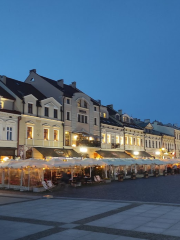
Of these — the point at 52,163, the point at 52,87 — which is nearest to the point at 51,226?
the point at 52,163

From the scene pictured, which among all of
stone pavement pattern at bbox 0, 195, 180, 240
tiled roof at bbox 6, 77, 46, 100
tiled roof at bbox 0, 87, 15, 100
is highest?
tiled roof at bbox 6, 77, 46, 100

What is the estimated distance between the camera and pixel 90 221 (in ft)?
37.3

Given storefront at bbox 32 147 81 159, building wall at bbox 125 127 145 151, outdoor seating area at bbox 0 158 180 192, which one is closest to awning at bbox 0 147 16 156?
storefront at bbox 32 147 81 159

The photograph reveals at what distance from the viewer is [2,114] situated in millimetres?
33062

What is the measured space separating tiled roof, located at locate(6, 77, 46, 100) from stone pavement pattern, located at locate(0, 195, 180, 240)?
76.6 ft

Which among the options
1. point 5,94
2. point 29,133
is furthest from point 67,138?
point 5,94

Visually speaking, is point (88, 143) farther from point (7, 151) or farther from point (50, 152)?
point (7, 151)

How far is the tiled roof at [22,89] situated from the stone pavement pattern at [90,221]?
23.3 metres

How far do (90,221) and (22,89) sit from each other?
30962mm

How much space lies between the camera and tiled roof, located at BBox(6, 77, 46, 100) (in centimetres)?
3712

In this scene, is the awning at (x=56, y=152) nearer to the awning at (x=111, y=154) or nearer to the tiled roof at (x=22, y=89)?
the awning at (x=111, y=154)

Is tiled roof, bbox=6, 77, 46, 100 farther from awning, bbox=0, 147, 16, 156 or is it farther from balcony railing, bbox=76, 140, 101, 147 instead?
balcony railing, bbox=76, 140, 101, 147

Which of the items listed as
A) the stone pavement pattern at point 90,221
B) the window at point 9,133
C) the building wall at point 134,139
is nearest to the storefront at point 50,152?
the window at point 9,133

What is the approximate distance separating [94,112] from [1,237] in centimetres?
3862
